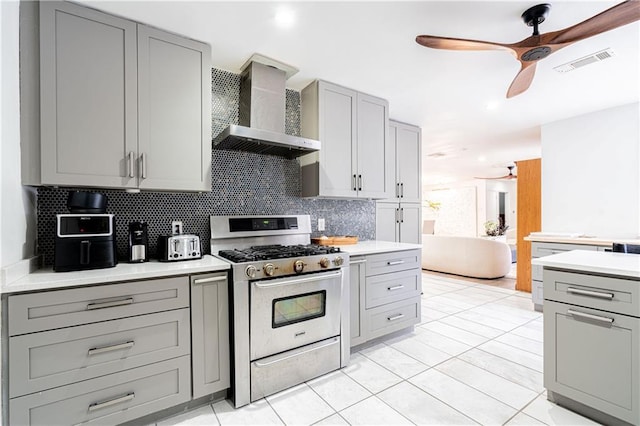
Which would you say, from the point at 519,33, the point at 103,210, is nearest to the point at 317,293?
→ the point at 103,210

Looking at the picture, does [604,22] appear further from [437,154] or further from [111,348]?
[437,154]

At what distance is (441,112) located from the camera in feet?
11.9

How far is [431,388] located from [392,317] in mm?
767

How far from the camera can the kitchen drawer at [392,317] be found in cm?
259

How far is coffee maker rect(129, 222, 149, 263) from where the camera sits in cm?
190

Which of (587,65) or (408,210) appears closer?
(587,65)

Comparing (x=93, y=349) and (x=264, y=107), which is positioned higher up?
(x=264, y=107)

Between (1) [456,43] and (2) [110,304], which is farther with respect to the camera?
(1) [456,43]

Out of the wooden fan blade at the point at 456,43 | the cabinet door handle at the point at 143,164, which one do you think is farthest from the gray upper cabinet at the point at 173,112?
the wooden fan blade at the point at 456,43

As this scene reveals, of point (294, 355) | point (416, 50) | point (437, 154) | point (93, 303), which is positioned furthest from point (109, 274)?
point (437, 154)

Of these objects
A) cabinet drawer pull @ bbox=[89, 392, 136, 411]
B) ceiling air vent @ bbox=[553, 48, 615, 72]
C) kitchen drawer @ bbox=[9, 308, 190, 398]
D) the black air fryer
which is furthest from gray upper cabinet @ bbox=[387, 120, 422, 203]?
cabinet drawer pull @ bbox=[89, 392, 136, 411]

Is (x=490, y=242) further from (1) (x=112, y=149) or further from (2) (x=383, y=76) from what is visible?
(1) (x=112, y=149)

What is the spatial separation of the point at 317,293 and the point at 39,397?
1.56 meters

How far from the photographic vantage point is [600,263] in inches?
66.6
